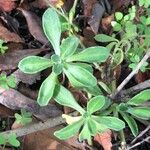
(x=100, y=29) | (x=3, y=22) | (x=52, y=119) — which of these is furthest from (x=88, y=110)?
(x=3, y=22)

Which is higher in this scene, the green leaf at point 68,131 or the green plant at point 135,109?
the green leaf at point 68,131

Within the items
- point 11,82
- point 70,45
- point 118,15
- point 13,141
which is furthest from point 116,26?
point 13,141

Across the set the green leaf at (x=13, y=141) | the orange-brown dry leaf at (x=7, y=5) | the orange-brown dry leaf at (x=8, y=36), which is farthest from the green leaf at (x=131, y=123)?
the orange-brown dry leaf at (x=7, y=5)

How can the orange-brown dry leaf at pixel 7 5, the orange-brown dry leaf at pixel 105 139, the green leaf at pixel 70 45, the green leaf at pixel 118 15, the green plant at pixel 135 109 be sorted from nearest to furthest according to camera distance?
the green leaf at pixel 70 45 → the green plant at pixel 135 109 → the orange-brown dry leaf at pixel 105 139 → the green leaf at pixel 118 15 → the orange-brown dry leaf at pixel 7 5

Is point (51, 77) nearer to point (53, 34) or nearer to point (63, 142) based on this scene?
point (53, 34)

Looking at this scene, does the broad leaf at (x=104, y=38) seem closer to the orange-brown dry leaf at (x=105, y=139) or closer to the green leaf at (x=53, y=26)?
the green leaf at (x=53, y=26)

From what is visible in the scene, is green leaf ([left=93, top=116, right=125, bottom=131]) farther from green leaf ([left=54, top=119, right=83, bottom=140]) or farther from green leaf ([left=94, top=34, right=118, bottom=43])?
green leaf ([left=94, top=34, right=118, bottom=43])
